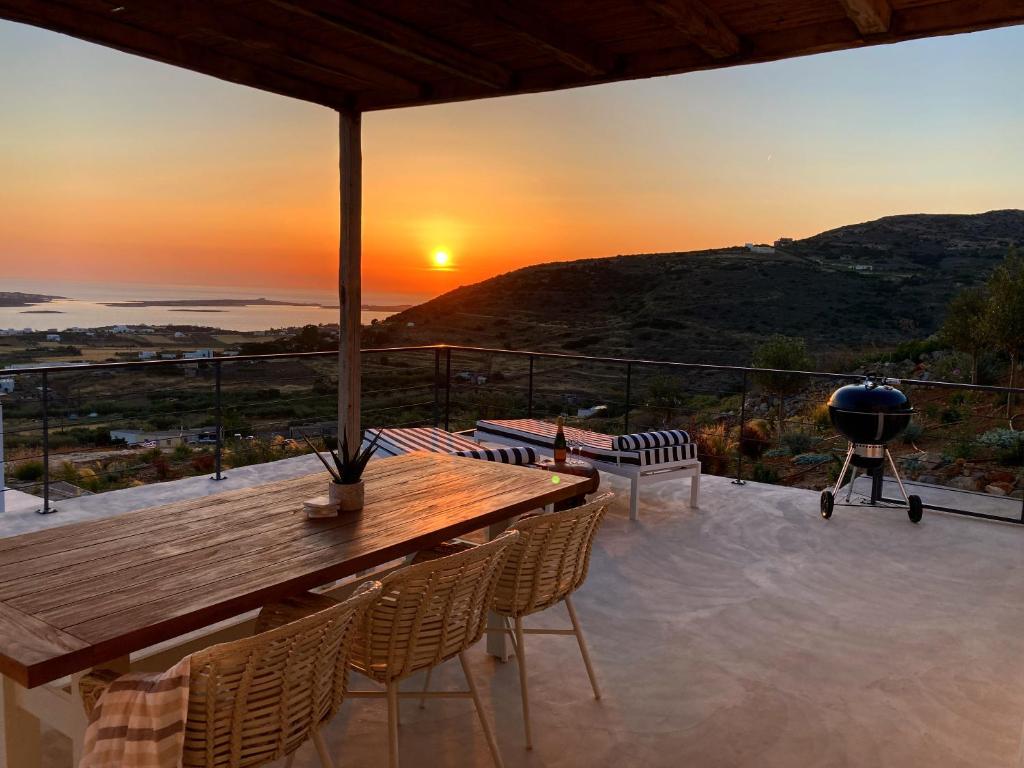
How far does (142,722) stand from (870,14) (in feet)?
8.64

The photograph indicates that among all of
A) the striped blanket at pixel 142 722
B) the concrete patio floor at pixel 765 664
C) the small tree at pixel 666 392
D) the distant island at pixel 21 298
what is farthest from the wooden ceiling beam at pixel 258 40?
the small tree at pixel 666 392

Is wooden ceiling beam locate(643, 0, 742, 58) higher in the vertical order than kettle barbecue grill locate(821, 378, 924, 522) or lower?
higher

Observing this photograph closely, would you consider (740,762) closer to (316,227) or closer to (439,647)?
(439,647)

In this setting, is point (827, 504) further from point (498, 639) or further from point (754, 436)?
point (754, 436)

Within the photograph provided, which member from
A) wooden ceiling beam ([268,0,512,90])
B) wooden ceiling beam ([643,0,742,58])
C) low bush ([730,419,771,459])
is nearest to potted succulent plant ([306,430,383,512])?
wooden ceiling beam ([268,0,512,90])

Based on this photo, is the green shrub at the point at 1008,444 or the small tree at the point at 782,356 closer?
the green shrub at the point at 1008,444

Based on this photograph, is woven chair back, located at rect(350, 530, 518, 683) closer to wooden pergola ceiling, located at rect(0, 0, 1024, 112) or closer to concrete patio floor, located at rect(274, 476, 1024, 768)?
concrete patio floor, located at rect(274, 476, 1024, 768)

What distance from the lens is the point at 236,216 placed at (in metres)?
9.62

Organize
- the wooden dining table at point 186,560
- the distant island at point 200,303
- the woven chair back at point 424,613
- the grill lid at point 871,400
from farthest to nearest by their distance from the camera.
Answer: the distant island at point 200,303, the grill lid at point 871,400, the woven chair back at point 424,613, the wooden dining table at point 186,560

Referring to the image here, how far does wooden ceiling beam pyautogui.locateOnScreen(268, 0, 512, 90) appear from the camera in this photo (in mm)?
2662

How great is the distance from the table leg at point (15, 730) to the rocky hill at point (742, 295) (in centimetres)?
1481

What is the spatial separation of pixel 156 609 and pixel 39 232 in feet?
29.6

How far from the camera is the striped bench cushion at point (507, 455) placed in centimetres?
446

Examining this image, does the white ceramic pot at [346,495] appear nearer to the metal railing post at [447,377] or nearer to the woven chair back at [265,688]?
the woven chair back at [265,688]
